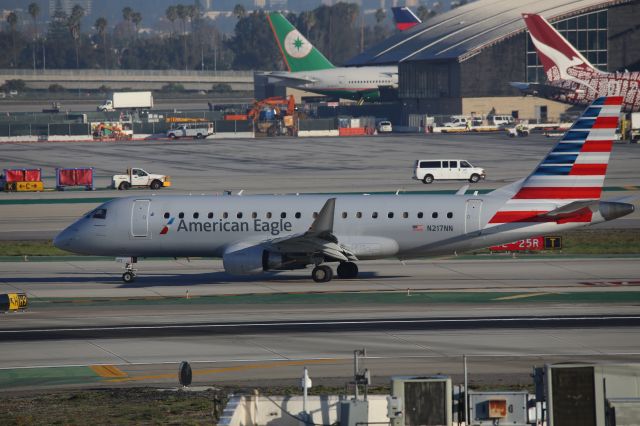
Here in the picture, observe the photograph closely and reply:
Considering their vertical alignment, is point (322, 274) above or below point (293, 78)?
below

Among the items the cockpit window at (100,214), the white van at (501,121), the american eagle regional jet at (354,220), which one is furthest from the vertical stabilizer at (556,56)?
the cockpit window at (100,214)

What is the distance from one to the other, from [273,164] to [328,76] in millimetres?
69016

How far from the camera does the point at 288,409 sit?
19734 millimetres

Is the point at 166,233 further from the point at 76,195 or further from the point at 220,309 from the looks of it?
the point at 76,195

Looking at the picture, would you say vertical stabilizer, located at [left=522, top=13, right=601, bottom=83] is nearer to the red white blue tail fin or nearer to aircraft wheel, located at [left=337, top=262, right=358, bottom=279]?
the red white blue tail fin

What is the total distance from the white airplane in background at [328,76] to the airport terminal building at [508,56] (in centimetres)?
821

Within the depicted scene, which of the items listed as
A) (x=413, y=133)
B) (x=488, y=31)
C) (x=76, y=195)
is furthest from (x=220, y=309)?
(x=488, y=31)

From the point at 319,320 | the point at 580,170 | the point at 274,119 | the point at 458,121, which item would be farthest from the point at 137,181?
the point at 274,119

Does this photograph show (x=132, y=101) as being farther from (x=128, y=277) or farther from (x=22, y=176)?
(x=128, y=277)

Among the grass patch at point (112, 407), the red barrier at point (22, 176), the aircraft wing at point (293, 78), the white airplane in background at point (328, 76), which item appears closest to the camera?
the grass patch at point (112, 407)

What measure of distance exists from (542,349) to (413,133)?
11983 centimetres

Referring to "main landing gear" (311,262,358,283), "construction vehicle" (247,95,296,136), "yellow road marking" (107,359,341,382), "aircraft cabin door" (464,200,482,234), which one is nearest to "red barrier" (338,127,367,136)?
"construction vehicle" (247,95,296,136)

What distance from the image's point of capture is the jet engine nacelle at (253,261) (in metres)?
45.0

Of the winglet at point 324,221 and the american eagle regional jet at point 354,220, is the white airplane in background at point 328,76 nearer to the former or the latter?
the american eagle regional jet at point 354,220
